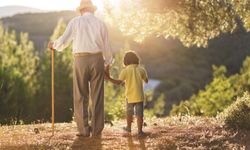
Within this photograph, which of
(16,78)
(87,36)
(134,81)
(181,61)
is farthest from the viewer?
(181,61)

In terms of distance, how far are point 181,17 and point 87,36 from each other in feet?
23.0

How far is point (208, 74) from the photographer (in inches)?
4525

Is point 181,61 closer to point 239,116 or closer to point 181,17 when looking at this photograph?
point 181,17

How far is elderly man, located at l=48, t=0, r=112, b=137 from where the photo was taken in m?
9.45

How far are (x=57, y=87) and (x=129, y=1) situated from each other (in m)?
40.8

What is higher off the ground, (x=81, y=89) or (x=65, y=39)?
(x=65, y=39)

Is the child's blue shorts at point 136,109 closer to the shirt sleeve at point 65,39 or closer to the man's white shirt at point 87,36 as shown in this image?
the man's white shirt at point 87,36

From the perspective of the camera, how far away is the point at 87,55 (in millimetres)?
9469

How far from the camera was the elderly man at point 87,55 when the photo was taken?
9.45 metres

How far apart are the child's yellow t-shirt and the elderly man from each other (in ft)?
2.07

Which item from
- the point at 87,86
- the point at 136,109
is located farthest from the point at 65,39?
the point at 136,109

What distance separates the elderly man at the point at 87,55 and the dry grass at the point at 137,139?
1.84ft

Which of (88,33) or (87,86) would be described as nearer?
(88,33)

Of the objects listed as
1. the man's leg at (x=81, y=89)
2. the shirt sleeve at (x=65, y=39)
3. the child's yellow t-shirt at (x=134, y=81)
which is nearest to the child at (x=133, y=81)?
the child's yellow t-shirt at (x=134, y=81)
